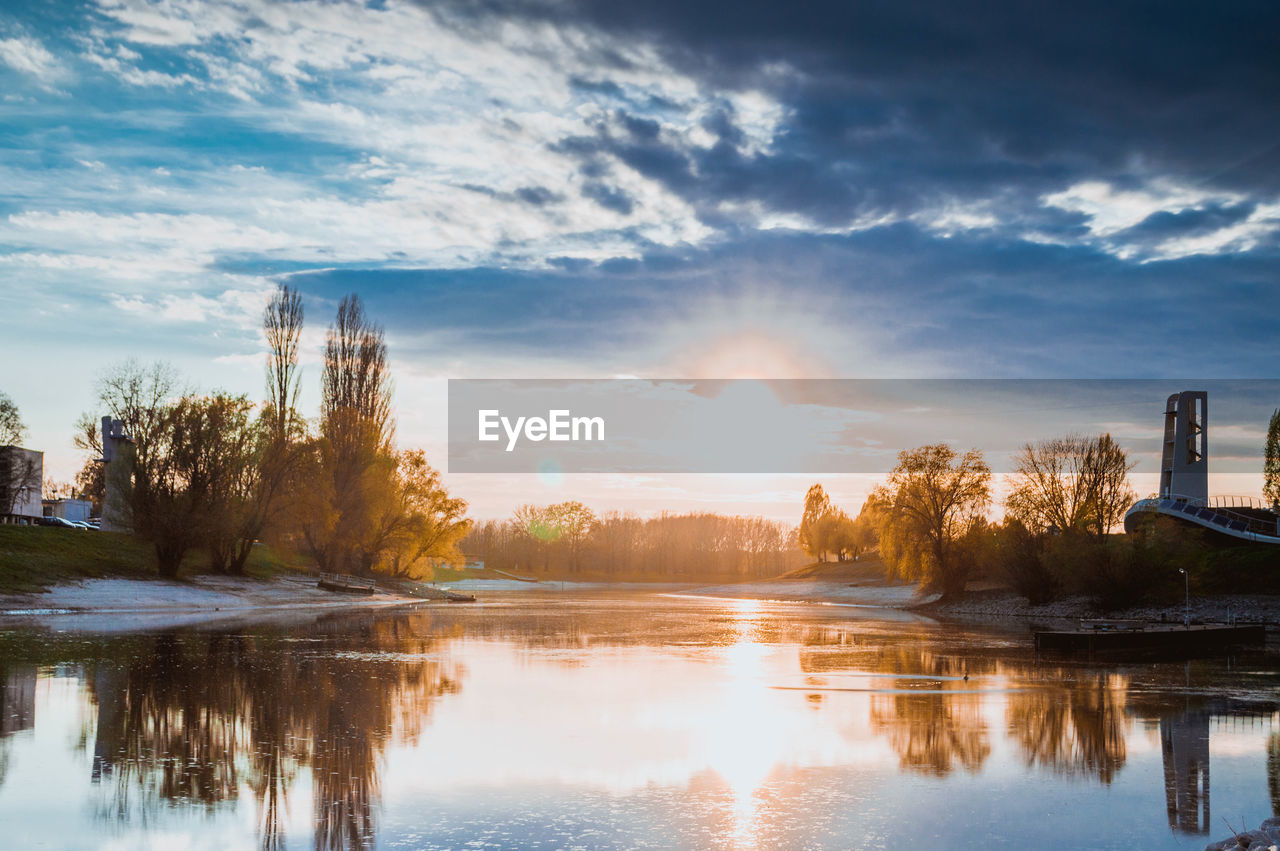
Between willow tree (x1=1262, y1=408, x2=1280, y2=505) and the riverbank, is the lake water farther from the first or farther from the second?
willow tree (x1=1262, y1=408, x2=1280, y2=505)

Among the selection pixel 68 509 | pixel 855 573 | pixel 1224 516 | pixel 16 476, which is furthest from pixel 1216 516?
pixel 68 509

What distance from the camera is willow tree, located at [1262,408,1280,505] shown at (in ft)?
291

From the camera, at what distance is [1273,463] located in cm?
8950

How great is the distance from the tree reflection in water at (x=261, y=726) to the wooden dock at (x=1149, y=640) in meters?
21.5

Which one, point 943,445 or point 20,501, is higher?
point 943,445

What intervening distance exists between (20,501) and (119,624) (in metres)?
54.6

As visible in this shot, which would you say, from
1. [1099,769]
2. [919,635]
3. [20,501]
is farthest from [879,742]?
[20,501]

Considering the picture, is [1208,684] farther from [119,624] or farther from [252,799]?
[119,624]

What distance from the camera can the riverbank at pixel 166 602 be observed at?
1492 inches

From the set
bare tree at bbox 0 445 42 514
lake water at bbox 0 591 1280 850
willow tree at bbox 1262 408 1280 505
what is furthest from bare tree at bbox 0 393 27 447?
willow tree at bbox 1262 408 1280 505

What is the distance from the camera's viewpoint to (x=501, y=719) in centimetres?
1653

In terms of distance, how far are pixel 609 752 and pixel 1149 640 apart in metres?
30.0

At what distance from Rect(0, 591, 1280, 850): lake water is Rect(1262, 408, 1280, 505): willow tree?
243ft

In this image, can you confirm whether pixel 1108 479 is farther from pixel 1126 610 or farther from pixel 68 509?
pixel 68 509
